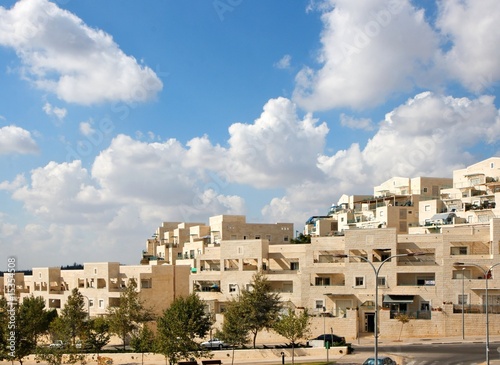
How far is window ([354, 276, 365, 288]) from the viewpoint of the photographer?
77.7 meters

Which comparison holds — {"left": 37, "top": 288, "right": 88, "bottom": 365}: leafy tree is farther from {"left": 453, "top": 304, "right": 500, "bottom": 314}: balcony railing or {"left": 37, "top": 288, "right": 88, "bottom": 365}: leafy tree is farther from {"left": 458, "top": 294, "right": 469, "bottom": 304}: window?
{"left": 458, "top": 294, "right": 469, "bottom": 304}: window

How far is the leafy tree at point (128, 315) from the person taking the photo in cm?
7988


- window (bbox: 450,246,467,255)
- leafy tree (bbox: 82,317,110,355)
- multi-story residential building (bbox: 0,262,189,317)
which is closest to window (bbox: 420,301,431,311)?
window (bbox: 450,246,467,255)

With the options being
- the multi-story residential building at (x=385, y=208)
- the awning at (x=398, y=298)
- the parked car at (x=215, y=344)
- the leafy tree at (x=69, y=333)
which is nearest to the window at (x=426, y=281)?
the awning at (x=398, y=298)

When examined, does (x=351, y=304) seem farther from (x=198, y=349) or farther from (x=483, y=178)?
(x=483, y=178)

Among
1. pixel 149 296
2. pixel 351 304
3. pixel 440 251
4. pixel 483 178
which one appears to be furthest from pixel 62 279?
pixel 483 178

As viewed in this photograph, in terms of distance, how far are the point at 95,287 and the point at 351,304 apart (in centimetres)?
3804

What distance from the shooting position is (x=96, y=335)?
7306cm

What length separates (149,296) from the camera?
90375 millimetres

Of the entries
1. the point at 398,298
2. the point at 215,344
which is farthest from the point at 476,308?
the point at 215,344

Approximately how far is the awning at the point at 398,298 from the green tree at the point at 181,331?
2197 cm

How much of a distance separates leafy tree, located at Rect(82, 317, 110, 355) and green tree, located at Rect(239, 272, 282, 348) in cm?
1554

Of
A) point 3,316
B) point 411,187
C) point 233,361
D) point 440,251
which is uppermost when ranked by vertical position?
point 411,187

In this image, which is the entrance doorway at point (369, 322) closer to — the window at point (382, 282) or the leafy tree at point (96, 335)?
the window at point (382, 282)
